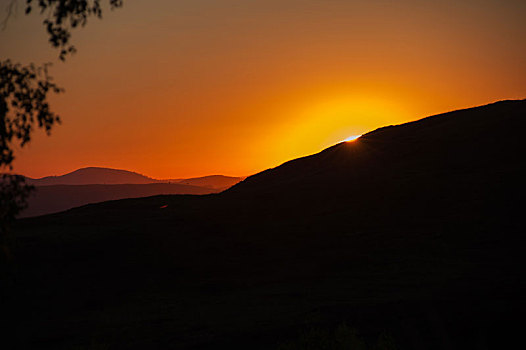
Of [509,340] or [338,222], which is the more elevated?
[338,222]

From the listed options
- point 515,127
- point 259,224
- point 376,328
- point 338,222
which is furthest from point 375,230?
point 515,127

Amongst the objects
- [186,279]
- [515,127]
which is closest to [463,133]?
[515,127]

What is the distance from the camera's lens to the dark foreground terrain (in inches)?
960

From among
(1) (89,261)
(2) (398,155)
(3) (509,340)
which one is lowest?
(3) (509,340)

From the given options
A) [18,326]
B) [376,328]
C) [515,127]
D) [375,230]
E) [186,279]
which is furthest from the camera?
[515,127]

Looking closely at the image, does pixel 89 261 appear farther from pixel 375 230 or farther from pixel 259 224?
pixel 375 230

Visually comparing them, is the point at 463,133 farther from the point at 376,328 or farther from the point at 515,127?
the point at 376,328

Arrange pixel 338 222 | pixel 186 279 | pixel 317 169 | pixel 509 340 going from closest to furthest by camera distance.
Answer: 1. pixel 509 340
2. pixel 186 279
3. pixel 338 222
4. pixel 317 169

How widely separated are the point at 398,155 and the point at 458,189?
58.5 ft

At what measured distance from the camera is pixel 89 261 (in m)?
39.3

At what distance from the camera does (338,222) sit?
4859cm

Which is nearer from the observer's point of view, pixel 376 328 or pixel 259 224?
pixel 376 328

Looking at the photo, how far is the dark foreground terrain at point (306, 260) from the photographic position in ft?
80.0

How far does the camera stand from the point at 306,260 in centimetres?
3941
